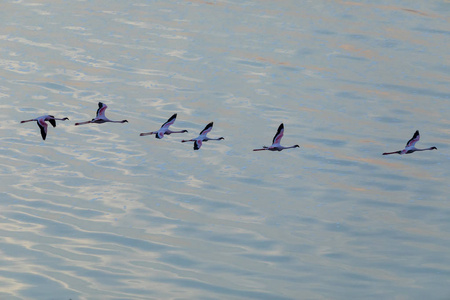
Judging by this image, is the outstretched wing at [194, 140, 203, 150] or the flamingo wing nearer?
the flamingo wing

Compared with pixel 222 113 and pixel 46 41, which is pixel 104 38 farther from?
pixel 222 113

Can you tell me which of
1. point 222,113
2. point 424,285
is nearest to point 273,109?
point 222,113

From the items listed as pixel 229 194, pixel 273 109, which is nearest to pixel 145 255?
pixel 229 194

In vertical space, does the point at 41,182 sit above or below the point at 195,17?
below

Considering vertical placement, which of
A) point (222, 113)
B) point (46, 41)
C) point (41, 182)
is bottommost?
point (41, 182)

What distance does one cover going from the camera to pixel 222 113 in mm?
100875

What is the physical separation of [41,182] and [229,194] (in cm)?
1506

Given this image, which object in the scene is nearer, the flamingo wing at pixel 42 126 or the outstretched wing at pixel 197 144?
the flamingo wing at pixel 42 126

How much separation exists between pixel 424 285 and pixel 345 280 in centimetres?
531

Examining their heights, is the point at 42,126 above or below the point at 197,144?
above

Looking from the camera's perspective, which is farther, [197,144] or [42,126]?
[197,144]

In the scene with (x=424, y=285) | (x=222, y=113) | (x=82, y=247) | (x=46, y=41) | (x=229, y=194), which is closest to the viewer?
(x=424, y=285)

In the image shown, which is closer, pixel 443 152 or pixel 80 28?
pixel 443 152

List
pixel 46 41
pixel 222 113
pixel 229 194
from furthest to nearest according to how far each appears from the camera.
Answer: pixel 46 41 < pixel 222 113 < pixel 229 194
